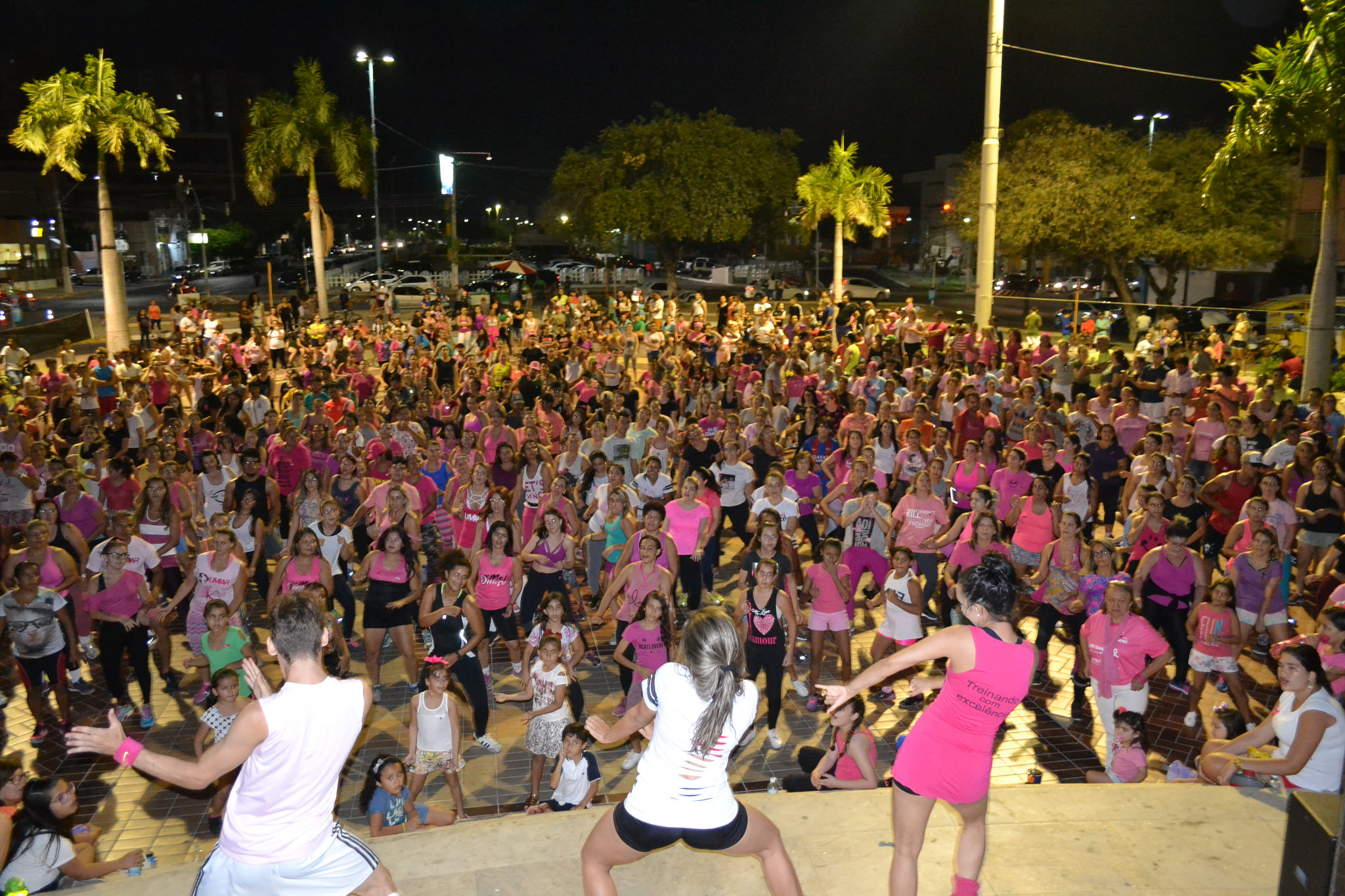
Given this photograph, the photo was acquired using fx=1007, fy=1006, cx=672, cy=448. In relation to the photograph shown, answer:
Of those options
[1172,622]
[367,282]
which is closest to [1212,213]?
[1172,622]

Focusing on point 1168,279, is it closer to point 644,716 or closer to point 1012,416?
point 1012,416

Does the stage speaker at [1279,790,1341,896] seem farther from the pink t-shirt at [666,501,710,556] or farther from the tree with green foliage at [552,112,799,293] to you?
the tree with green foliage at [552,112,799,293]

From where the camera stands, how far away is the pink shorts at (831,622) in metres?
7.72

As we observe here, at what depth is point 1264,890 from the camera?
447 cm

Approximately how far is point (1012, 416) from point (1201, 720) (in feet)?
17.7

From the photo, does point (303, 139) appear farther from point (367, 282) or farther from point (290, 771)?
point (290, 771)

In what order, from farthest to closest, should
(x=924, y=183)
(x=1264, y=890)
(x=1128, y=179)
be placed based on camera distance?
(x=924, y=183) < (x=1128, y=179) < (x=1264, y=890)

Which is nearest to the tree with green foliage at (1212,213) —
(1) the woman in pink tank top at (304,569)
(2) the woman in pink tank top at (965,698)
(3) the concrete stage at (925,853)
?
(3) the concrete stage at (925,853)

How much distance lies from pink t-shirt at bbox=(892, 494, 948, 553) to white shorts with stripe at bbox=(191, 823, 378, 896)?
6200 millimetres

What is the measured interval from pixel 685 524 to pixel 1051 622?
10.3 ft

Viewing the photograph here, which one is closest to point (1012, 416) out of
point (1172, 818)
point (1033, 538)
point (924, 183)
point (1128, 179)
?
point (1033, 538)

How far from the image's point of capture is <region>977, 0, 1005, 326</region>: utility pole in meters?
16.2

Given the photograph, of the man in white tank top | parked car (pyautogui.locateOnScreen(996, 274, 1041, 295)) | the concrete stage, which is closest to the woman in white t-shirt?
the man in white tank top

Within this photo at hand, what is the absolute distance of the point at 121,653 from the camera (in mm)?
7617
